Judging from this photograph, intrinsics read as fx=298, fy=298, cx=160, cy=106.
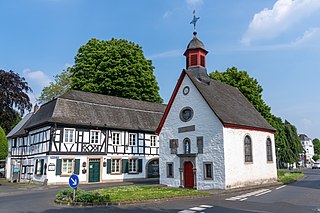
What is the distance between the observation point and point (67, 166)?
27.2 metres

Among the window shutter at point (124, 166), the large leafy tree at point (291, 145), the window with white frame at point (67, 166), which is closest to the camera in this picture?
the window with white frame at point (67, 166)

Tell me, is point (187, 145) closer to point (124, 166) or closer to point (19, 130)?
point (124, 166)

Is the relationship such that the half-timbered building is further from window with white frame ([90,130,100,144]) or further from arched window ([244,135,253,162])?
arched window ([244,135,253,162])

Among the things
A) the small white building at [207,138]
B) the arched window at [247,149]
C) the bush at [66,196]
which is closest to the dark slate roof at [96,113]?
the small white building at [207,138]

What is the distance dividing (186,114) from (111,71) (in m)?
19.7

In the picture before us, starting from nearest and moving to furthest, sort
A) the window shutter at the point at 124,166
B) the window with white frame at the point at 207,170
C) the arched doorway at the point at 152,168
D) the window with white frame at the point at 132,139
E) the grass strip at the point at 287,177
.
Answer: the window with white frame at the point at 207,170, the grass strip at the point at 287,177, the window shutter at the point at 124,166, the window with white frame at the point at 132,139, the arched doorway at the point at 152,168

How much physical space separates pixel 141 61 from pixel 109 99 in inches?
441

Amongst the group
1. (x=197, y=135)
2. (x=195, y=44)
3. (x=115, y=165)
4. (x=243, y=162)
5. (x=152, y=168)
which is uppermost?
→ (x=195, y=44)

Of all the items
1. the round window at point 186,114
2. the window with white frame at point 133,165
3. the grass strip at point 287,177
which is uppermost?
the round window at point 186,114

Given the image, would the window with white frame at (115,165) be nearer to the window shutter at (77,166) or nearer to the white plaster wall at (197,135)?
the window shutter at (77,166)

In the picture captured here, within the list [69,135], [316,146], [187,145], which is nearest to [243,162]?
[187,145]

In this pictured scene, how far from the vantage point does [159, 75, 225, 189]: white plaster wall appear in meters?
20.4

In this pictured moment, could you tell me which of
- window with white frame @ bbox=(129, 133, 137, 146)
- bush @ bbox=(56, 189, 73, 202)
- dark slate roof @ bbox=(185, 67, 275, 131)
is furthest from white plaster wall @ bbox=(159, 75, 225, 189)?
bush @ bbox=(56, 189, 73, 202)

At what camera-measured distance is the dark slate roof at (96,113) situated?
2823 cm
